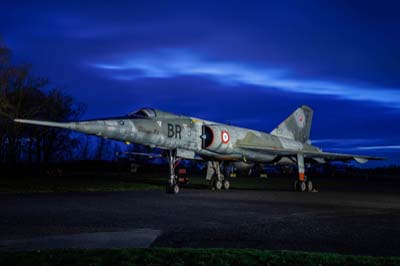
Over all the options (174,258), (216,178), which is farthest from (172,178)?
(174,258)

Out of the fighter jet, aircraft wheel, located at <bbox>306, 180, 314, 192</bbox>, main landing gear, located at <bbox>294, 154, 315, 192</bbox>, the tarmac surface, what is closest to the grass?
the tarmac surface

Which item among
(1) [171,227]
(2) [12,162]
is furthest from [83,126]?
(2) [12,162]

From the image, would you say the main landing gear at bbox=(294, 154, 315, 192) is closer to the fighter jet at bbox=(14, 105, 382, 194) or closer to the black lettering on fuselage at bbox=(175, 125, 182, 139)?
the fighter jet at bbox=(14, 105, 382, 194)

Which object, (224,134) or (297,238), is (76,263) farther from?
(224,134)

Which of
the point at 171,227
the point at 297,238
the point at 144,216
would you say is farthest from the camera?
the point at 144,216

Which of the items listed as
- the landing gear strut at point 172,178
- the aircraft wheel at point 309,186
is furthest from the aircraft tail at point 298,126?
the landing gear strut at point 172,178

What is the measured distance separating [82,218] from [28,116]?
30669 millimetres

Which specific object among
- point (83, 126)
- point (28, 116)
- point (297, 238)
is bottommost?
point (297, 238)

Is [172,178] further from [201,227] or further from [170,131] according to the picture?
[201,227]

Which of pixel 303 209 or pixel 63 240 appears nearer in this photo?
pixel 63 240

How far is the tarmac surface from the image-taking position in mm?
7668

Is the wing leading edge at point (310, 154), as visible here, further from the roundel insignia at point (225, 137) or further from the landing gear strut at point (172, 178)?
the landing gear strut at point (172, 178)

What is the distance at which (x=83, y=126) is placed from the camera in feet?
54.6

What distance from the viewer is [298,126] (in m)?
30.2
